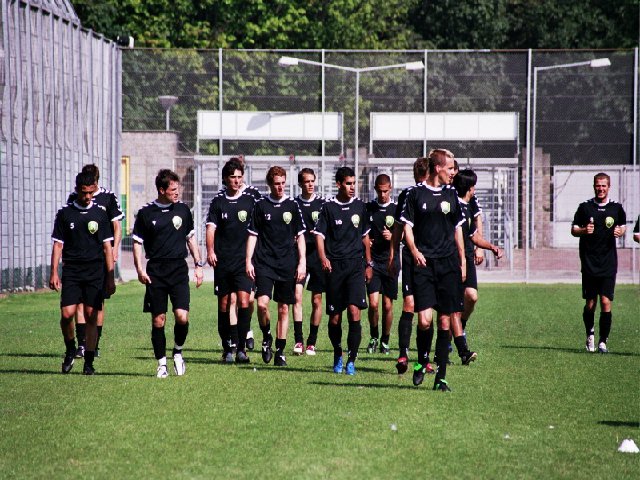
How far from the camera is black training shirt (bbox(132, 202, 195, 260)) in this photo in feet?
41.0

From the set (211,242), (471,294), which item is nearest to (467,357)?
(471,294)

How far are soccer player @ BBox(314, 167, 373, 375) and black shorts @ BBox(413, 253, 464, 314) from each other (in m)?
1.38

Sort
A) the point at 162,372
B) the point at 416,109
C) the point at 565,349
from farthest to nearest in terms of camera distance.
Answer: the point at 416,109
the point at 565,349
the point at 162,372

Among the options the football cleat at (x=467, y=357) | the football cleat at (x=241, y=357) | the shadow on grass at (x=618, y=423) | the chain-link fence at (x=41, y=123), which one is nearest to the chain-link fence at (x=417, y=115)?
the chain-link fence at (x=41, y=123)

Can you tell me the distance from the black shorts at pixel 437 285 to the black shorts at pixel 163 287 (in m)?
2.40

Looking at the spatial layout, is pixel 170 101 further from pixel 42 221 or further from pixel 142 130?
pixel 42 221

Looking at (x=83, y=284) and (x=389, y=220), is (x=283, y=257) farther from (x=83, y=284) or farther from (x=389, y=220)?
(x=83, y=284)

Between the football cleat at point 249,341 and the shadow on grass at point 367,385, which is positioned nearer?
the shadow on grass at point 367,385

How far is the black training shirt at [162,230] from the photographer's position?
12.5 m

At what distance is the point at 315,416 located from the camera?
9906 mm

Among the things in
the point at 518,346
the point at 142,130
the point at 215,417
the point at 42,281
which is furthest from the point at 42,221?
the point at 215,417

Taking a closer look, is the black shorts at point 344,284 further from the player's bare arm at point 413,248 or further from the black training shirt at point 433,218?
the player's bare arm at point 413,248

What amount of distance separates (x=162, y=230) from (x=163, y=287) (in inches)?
21.8

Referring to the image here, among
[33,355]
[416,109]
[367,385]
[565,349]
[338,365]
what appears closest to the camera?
[367,385]
